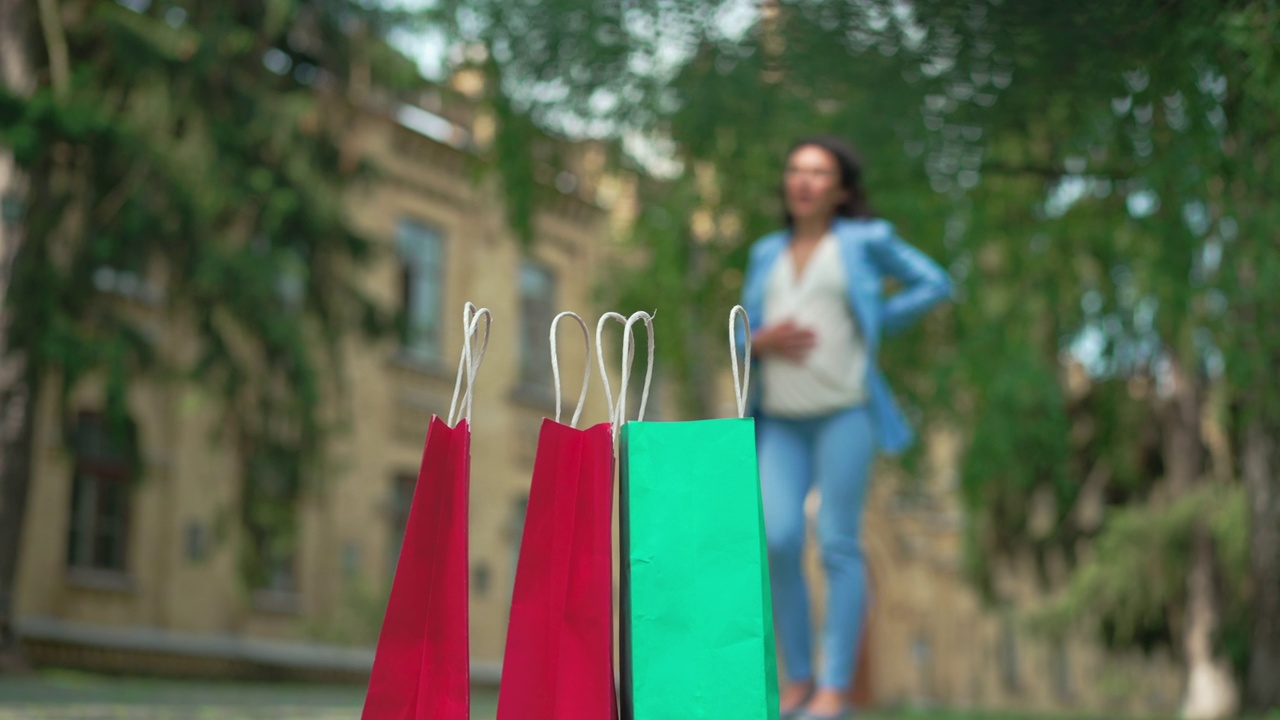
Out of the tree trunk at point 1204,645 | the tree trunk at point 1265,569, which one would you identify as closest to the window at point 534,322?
the tree trunk at point 1204,645

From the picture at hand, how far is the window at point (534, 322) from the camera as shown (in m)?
27.0

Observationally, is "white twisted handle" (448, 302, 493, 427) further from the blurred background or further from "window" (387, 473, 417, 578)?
"window" (387, 473, 417, 578)

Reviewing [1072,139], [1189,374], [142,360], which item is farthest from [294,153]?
[1189,374]

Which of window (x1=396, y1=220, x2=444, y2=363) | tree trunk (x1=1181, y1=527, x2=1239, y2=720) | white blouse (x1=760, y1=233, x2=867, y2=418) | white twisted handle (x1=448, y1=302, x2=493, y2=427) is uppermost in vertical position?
window (x1=396, y1=220, x2=444, y2=363)

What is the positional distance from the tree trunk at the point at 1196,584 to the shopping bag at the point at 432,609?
1383 centimetres

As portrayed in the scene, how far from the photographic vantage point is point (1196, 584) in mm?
16422

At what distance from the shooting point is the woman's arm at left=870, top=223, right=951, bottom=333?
516cm

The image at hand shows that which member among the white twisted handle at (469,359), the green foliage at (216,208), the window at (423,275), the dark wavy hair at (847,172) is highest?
the window at (423,275)

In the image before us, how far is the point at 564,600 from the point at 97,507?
16995mm

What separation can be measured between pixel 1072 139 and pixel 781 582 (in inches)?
158

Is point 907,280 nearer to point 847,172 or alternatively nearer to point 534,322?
point 847,172

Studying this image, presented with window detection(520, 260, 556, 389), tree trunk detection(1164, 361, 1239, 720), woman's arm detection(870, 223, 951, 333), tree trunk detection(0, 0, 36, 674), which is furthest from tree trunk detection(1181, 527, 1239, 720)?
window detection(520, 260, 556, 389)

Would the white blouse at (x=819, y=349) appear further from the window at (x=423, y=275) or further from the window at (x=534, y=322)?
the window at (x=534, y=322)

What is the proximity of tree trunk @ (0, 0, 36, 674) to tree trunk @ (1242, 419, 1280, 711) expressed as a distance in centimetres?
988
